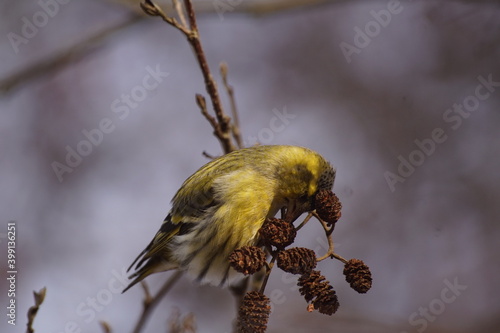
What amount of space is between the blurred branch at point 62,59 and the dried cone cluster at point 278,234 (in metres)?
1.61

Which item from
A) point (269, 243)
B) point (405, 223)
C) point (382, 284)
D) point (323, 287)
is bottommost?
point (323, 287)

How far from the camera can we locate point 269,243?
6.26ft

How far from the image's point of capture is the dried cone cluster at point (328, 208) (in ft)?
6.11

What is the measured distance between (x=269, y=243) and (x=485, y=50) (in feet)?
9.28

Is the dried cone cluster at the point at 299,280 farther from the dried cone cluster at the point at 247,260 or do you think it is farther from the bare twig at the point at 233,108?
the bare twig at the point at 233,108

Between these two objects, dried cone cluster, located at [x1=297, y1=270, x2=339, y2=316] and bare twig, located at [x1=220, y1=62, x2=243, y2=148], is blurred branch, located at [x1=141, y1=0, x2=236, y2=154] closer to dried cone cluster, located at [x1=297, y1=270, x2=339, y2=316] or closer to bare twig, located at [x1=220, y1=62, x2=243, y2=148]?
bare twig, located at [x1=220, y1=62, x2=243, y2=148]

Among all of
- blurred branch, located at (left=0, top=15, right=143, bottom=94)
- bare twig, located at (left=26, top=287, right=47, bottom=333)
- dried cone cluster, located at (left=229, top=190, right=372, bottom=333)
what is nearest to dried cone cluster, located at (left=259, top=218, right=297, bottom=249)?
dried cone cluster, located at (left=229, top=190, right=372, bottom=333)

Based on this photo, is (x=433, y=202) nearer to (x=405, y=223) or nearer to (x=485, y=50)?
(x=405, y=223)

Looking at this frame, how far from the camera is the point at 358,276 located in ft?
5.57

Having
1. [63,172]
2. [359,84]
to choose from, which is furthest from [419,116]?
[63,172]

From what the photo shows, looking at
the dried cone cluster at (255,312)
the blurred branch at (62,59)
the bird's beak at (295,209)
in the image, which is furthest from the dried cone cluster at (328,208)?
the blurred branch at (62,59)

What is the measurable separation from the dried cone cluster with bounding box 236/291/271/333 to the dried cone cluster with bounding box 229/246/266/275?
11 centimetres

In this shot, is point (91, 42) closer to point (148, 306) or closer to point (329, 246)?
point (148, 306)

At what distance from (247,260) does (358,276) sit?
35cm
